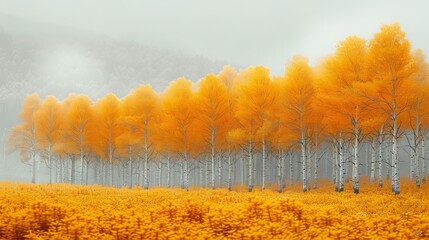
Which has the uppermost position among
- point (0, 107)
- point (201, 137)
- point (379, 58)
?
point (0, 107)

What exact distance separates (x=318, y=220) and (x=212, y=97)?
19399 millimetres

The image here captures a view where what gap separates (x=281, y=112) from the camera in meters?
26.5

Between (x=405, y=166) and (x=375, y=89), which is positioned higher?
(x=375, y=89)

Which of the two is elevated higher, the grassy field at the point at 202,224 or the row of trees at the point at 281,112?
the row of trees at the point at 281,112

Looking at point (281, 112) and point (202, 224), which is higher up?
point (281, 112)

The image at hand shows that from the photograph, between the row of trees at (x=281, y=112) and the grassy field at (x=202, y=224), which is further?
the row of trees at (x=281, y=112)

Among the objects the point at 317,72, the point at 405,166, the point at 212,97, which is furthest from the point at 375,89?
the point at 405,166

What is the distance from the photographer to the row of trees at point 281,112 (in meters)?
20.5

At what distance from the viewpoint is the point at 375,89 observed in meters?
20.1

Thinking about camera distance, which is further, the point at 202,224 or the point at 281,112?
the point at 281,112

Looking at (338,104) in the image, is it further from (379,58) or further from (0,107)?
(0,107)

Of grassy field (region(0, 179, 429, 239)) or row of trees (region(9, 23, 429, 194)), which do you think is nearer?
grassy field (region(0, 179, 429, 239))

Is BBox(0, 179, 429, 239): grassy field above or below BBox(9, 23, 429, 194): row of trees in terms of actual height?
below

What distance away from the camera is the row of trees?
67.2 feet
